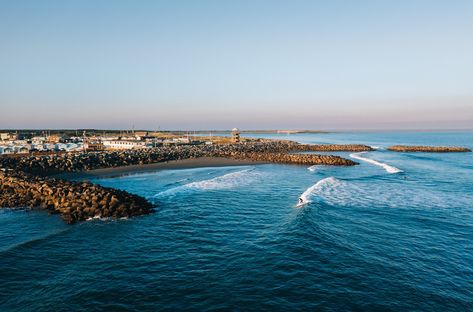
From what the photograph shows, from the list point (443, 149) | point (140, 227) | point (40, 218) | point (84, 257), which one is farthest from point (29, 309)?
point (443, 149)

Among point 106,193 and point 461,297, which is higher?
point 106,193

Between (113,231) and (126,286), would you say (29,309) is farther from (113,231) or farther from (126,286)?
(113,231)

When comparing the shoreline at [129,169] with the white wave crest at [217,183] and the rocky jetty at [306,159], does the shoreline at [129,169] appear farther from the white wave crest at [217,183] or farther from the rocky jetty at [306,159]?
the white wave crest at [217,183]

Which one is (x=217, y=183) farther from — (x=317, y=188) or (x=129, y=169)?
(x=129, y=169)

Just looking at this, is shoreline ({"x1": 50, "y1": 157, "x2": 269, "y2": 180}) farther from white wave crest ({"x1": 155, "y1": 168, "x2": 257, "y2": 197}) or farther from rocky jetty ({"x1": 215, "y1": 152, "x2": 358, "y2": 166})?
white wave crest ({"x1": 155, "y1": 168, "x2": 257, "y2": 197})

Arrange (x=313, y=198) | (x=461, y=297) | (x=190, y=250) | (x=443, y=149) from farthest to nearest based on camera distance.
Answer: (x=443, y=149)
(x=313, y=198)
(x=190, y=250)
(x=461, y=297)

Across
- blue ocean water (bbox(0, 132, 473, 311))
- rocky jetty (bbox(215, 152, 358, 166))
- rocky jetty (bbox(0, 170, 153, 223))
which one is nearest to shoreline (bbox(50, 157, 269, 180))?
rocky jetty (bbox(215, 152, 358, 166))

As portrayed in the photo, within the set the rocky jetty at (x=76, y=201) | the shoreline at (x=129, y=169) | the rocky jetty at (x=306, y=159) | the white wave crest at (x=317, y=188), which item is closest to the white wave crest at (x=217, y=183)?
the rocky jetty at (x=76, y=201)

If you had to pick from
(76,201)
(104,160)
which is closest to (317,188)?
(76,201)
